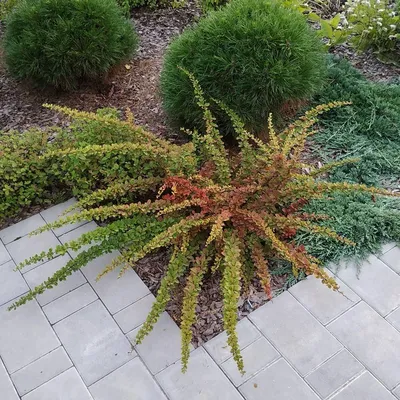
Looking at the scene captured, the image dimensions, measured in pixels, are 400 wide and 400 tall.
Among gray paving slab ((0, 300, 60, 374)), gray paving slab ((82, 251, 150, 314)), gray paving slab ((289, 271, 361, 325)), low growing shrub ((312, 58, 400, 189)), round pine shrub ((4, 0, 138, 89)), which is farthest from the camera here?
round pine shrub ((4, 0, 138, 89))

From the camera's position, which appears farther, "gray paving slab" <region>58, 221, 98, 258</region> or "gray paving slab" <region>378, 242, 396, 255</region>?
"gray paving slab" <region>58, 221, 98, 258</region>

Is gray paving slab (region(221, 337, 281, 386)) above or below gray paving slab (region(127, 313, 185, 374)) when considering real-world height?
above

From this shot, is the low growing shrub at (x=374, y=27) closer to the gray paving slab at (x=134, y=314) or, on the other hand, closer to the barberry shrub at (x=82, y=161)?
the barberry shrub at (x=82, y=161)

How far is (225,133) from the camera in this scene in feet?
10.5

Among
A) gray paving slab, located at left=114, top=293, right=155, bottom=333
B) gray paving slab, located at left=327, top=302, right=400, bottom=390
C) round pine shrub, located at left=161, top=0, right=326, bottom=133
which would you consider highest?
round pine shrub, located at left=161, top=0, right=326, bottom=133

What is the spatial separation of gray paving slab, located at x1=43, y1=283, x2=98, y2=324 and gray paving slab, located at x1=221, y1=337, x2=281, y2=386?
32.1 inches

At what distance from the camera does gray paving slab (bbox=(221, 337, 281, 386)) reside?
212 centimetres

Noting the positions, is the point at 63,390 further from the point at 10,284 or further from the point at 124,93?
the point at 124,93

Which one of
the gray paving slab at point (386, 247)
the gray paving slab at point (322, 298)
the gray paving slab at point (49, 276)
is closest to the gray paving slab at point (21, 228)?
the gray paving slab at point (49, 276)

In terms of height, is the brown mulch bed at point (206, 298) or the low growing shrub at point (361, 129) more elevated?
the low growing shrub at point (361, 129)

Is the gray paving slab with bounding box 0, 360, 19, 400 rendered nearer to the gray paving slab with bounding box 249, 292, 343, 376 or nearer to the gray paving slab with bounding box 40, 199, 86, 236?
the gray paving slab with bounding box 40, 199, 86, 236

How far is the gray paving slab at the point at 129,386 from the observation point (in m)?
2.08

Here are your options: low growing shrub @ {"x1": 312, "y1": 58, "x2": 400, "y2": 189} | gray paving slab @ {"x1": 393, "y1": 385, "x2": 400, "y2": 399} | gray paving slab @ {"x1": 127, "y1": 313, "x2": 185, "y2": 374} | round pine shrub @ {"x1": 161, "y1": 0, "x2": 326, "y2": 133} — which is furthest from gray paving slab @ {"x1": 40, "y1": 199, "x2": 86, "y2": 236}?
gray paving slab @ {"x1": 393, "y1": 385, "x2": 400, "y2": 399}

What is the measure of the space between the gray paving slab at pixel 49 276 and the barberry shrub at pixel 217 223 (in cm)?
7
